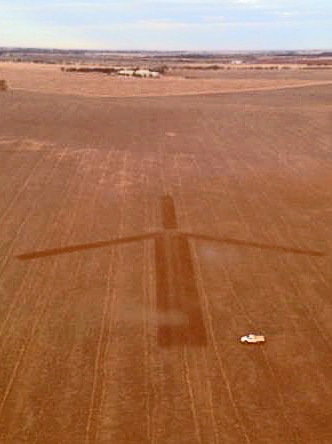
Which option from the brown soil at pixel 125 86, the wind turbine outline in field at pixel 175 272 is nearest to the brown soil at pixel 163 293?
the wind turbine outline in field at pixel 175 272

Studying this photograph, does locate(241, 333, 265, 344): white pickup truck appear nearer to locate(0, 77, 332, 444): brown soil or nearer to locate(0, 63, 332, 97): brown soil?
locate(0, 77, 332, 444): brown soil

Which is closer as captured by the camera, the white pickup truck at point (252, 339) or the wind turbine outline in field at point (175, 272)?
the white pickup truck at point (252, 339)

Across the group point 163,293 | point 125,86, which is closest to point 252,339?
point 163,293

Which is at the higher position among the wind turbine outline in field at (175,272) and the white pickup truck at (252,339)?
the white pickup truck at (252,339)

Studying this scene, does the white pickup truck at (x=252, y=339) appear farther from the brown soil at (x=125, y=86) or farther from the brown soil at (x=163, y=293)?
the brown soil at (x=125, y=86)

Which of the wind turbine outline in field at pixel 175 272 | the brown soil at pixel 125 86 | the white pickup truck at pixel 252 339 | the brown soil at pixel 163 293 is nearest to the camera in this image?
the brown soil at pixel 163 293

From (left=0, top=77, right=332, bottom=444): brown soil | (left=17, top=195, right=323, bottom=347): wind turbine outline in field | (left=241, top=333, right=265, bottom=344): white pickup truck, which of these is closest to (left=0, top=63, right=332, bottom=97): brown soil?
(left=0, top=77, right=332, bottom=444): brown soil

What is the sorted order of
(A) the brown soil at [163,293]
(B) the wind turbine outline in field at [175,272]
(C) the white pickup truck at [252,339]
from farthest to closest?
(B) the wind turbine outline in field at [175,272], (C) the white pickup truck at [252,339], (A) the brown soil at [163,293]
